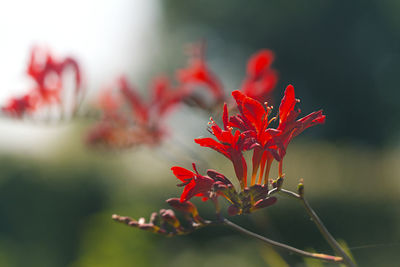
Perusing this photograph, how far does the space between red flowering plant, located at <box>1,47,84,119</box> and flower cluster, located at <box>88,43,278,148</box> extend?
0.38m

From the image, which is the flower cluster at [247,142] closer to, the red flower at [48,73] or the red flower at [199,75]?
the red flower at [199,75]

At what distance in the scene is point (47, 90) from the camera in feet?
10.8

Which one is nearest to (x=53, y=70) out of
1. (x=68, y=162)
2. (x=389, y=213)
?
(x=389, y=213)

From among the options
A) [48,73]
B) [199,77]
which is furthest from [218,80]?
[48,73]

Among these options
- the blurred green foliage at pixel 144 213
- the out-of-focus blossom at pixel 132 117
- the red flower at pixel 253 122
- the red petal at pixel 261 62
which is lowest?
the blurred green foliage at pixel 144 213

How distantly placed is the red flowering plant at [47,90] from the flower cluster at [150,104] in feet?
1.24

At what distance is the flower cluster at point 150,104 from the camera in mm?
3216

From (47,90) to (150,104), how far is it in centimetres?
76

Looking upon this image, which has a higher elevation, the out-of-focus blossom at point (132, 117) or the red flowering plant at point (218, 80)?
the red flowering plant at point (218, 80)

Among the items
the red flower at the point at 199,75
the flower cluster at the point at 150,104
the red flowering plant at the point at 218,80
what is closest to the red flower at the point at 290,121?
the red flowering plant at the point at 218,80

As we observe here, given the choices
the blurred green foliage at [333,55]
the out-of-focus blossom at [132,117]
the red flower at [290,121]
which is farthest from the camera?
the blurred green foliage at [333,55]

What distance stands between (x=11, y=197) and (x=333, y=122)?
458 inches

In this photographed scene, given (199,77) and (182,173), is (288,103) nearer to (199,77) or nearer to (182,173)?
(182,173)

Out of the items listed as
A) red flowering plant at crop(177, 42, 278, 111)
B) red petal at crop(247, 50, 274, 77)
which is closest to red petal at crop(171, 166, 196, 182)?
red flowering plant at crop(177, 42, 278, 111)
